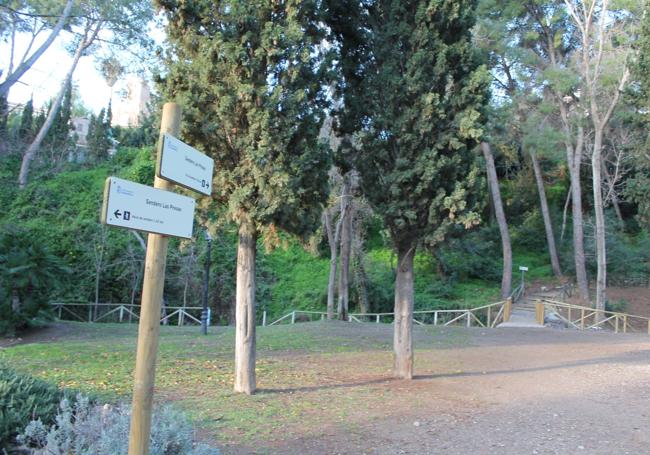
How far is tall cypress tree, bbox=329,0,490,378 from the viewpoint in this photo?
27.4 feet

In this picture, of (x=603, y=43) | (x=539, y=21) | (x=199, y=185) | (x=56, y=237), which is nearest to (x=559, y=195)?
(x=539, y=21)

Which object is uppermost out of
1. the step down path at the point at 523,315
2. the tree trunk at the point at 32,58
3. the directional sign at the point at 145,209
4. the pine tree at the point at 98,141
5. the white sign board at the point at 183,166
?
the pine tree at the point at 98,141

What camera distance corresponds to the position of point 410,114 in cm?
847

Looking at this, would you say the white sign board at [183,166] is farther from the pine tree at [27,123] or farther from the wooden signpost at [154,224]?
the pine tree at [27,123]

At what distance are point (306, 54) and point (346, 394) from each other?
15.4 feet

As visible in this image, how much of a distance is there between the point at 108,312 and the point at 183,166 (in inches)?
894

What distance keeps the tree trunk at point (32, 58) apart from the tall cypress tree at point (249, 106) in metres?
8.18

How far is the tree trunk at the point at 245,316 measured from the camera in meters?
7.43

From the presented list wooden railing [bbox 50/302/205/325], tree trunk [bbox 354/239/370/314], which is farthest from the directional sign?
tree trunk [bbox 354/239/370/314]

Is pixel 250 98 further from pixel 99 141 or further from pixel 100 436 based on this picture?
pixel 99 141

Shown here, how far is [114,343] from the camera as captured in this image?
12.5m

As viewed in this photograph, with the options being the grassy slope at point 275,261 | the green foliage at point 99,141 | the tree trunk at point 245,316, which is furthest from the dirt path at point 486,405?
the green foliage at point 99,141

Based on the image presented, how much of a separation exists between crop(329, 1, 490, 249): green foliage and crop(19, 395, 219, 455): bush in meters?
5.43

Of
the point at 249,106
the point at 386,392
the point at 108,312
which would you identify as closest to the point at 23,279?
the point at 108,312
